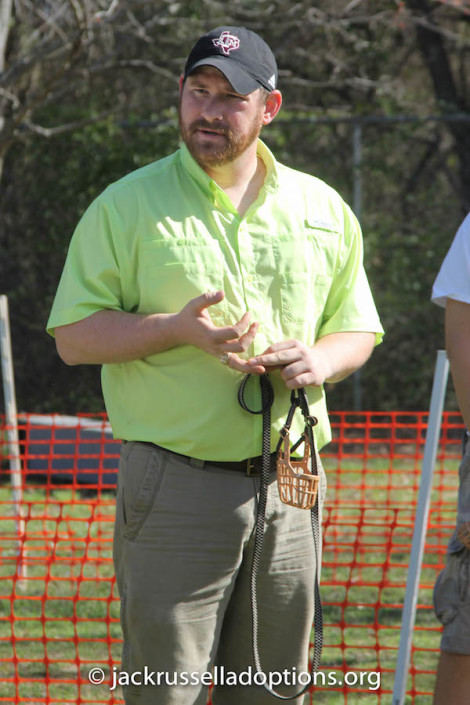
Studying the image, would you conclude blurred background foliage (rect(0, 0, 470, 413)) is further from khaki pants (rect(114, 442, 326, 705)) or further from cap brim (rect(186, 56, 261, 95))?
khaki pants (rect(114, 442, 326, 705))

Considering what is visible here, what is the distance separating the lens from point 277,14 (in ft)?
25.1

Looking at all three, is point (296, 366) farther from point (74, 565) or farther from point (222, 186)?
point (74, 565)

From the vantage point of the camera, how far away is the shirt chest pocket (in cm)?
236

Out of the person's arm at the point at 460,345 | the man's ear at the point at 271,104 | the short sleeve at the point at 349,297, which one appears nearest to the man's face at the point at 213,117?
the man's ear at the point at 271,104

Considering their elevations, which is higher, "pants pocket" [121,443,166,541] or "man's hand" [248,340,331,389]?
"man's hand" [248,340,331,389]

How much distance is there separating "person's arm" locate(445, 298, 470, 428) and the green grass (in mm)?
1422

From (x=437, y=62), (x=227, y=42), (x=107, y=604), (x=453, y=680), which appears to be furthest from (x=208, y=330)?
(x=437, y=62)

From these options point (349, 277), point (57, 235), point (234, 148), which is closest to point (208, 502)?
point (349, 277)

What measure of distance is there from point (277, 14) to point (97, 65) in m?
1.52

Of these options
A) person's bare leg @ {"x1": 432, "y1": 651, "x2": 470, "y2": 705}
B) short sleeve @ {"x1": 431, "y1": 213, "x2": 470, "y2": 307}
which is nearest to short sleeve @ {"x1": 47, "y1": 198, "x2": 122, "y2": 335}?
short sleeve @ {"x1": 431, "y1": 213, "x2": 470, "y2": 307}

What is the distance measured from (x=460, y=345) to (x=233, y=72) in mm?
909

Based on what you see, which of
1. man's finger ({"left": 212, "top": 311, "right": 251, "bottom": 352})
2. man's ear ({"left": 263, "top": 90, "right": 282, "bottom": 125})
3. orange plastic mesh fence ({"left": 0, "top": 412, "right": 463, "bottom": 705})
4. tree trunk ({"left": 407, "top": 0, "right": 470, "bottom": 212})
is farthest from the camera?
tree trunk ({"left": 407, "top": 0, "right": 470, "bottom": 212})

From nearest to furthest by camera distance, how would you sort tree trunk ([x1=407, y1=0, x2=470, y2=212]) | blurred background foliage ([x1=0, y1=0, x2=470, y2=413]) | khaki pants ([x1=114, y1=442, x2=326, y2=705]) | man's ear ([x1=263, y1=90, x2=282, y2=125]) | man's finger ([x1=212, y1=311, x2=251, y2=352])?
man's finger ([x1=212, y1=311, x2=251, y2=352])
khaki pants ([x1=114, y1=442, x2=326, y2=705])
man's ear ([x1=263, y1=90, x2=282, y2=125])
blurred background foliage ([x1=0, y1=0, x2=470, y2=413])
tree trunk ([x1=407, y1=0, x2=470, y2=212])

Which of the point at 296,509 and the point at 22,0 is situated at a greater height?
the point at 22,0
